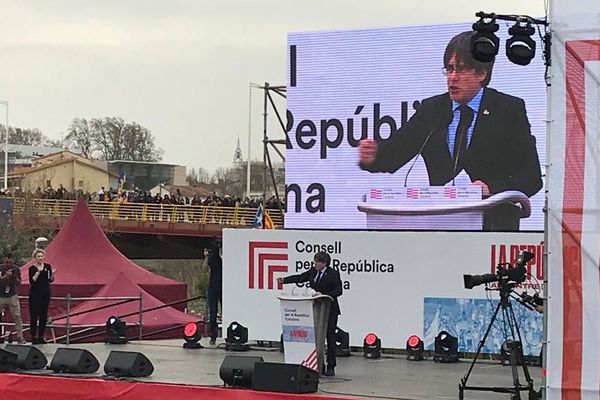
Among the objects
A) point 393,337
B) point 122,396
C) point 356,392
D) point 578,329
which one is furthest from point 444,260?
point 578,329

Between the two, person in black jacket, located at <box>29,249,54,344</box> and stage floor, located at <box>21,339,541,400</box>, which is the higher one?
person in black jacket, located at <box>29,249,54,344</box>

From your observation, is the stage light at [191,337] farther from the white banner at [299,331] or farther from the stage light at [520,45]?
the stage light at [520,45]

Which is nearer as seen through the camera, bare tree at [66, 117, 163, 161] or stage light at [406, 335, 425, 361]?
stage light at [406, 335, 425, 361]

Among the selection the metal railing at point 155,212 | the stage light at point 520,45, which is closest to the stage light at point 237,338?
the stage light at point 520,45

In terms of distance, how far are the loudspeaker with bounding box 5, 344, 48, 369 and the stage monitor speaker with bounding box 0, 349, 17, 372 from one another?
5cm

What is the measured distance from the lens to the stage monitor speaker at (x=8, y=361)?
42.9 feet

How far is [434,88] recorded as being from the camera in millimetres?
22281

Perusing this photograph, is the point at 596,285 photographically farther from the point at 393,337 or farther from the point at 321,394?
the point at 393,337

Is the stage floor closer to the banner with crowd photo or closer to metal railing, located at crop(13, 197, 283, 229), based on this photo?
the banner with crowd photo

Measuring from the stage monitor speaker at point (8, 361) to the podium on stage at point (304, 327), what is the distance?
357 cm

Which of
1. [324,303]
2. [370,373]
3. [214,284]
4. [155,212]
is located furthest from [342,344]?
[155,212]

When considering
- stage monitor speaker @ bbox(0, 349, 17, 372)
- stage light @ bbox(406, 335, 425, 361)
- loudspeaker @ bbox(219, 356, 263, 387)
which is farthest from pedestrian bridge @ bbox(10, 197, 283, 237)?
loudspeaker @ bbox(219, 356, 263, 387)

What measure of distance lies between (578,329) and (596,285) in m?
0.39

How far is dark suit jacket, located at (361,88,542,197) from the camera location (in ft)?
A: 69.7
